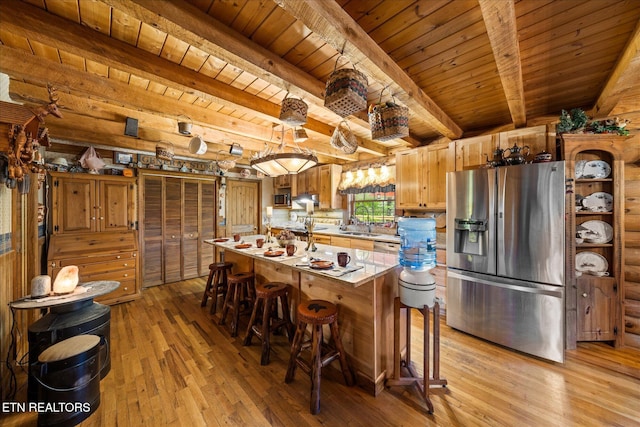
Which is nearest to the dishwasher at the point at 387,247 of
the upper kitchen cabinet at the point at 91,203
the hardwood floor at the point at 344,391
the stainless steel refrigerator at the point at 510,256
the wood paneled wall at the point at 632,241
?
the stainless steel refrigerator at the point at 510,256

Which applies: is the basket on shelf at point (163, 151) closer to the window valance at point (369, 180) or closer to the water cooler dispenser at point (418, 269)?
the water cooler dispenser at point (418, 269)

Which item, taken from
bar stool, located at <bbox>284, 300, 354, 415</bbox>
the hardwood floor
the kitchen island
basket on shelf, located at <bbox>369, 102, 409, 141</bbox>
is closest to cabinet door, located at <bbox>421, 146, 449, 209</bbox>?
the kitchen island

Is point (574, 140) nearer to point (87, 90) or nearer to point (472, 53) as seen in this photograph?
point (472, 53)

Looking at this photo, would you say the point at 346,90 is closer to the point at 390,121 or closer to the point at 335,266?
the point at 390,121

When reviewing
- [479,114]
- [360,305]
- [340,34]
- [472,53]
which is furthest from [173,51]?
[479,114]

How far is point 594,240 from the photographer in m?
2.46

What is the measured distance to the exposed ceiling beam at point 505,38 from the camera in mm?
1166

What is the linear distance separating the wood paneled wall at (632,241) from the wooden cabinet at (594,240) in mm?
188

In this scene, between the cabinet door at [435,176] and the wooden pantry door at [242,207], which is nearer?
the cabinet door at [435,176]

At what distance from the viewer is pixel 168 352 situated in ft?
7.66

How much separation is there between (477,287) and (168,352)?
3.26 meters

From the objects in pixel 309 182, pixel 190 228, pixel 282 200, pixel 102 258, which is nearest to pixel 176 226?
pixel 190 228

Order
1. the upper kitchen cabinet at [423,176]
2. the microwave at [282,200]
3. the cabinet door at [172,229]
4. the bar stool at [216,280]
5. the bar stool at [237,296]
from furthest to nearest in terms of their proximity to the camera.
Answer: the microwave at [282,200] < the cabinet door at [172,229] < the upper kitchen cabinet at [423,176] < the bar stool at [216,280] < the bar stool at [237,296]

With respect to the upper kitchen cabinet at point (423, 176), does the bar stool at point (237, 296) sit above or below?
below
